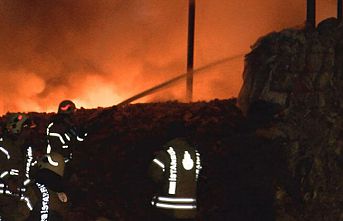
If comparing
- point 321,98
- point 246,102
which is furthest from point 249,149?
point 321,98

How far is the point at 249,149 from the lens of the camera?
8.11m

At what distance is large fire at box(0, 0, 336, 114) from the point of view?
12.4 metres

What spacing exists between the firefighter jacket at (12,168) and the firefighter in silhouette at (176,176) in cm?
201

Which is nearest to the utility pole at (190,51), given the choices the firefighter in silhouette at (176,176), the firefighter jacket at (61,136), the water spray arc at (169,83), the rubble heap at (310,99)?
the water spray arc at (169,83)

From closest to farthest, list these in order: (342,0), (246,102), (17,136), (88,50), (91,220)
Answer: (17,136) < (246,102) < (91,220) < (342,0) < (88,50)

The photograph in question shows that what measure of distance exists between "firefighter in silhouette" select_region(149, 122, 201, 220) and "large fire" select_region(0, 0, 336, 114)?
458cm

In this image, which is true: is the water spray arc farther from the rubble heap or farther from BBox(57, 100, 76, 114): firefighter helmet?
BBox(57, 100, 76, 114): firefighter helmet

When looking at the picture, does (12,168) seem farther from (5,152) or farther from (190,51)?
(190,51)

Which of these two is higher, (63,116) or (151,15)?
(151,15)

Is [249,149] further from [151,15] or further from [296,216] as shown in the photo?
[151,15]

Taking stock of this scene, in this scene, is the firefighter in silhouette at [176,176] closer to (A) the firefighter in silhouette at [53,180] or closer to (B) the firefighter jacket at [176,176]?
(B) the firefighter jacket at [176,176]

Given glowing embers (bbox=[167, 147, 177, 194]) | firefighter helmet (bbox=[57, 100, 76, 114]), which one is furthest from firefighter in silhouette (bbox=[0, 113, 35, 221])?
glowing embers (bbox=[167, 147, 177, 194])

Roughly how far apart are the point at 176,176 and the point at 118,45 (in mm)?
8515

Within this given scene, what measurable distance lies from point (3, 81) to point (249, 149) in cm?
1021
